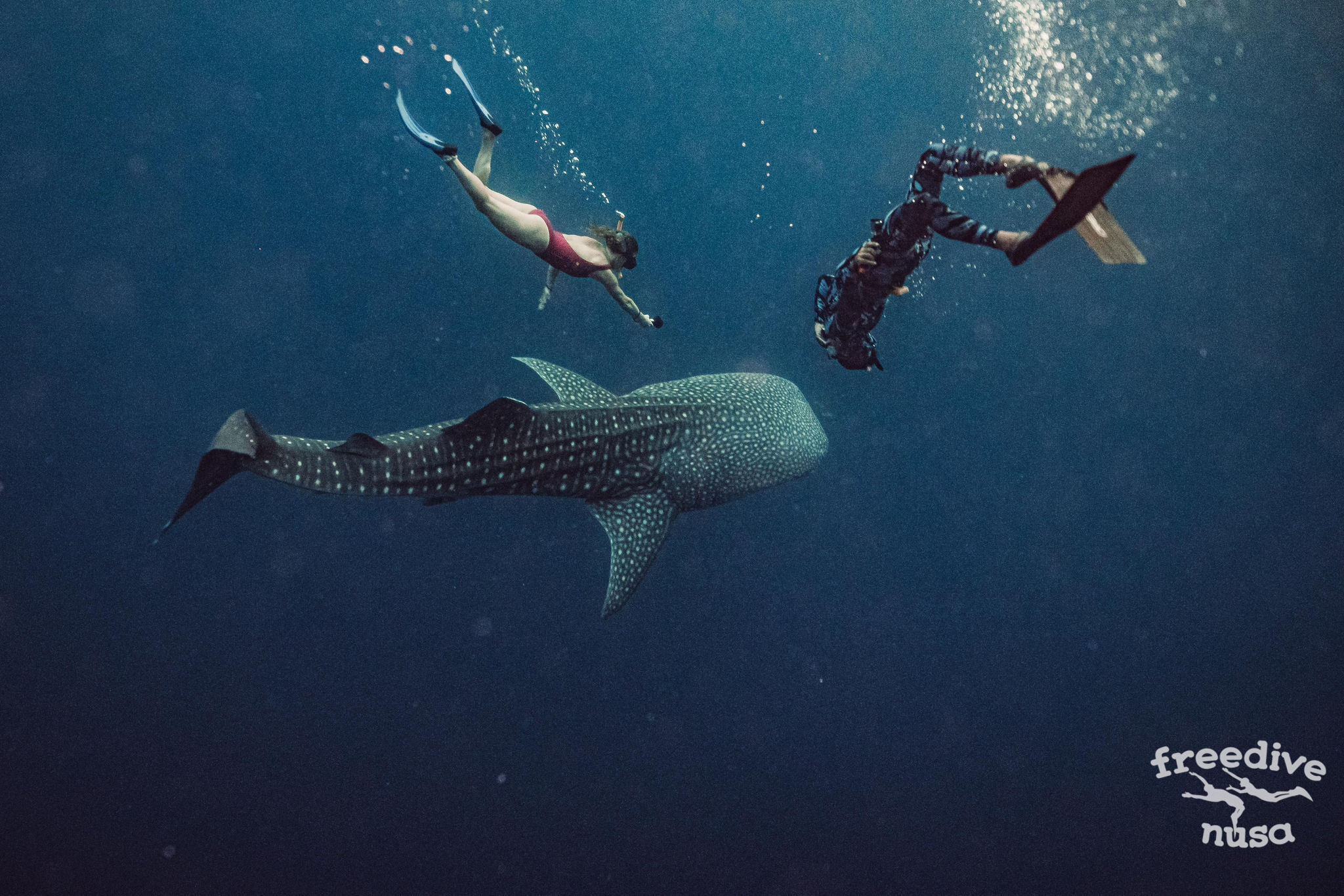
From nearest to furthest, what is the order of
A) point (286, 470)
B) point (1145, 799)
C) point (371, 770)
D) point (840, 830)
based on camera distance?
1. point (286, 470)
2. point (371, 770)
3. point (840, 830)
4. point (1145, 799)

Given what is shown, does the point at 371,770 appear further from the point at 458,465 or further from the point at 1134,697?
the point at 1134,697

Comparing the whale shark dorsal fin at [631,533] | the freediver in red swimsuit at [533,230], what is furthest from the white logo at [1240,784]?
the freediver in red swimsuit at [533,230]

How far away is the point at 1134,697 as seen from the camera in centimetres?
1013

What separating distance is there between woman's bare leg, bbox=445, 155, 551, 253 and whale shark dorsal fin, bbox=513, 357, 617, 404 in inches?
45.5

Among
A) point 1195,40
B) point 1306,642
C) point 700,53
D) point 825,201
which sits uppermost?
point 1195,40

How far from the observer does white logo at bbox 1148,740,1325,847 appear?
9.72 m

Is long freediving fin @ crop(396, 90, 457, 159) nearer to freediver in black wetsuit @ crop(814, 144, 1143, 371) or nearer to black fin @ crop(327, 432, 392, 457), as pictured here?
black fin @ crop(327, 432, 392, 457)

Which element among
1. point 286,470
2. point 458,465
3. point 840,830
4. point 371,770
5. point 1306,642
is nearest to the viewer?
point 286,470

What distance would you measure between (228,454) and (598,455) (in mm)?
2550

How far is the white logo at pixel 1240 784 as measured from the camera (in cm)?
972

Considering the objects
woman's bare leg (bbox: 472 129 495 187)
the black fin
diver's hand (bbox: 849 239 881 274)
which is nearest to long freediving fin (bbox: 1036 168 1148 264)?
diver's hand (bbox: 849 239 881 274)

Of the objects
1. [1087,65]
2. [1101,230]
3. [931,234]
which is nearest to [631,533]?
[931,234]

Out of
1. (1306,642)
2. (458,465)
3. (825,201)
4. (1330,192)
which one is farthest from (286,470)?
(1330,192)

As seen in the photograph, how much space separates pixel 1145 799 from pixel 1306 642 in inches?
210
